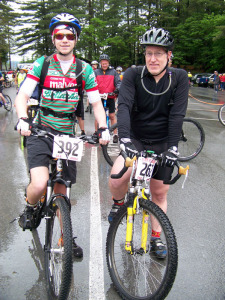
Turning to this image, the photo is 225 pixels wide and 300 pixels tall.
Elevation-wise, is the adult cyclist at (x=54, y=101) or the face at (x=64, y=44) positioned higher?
the face at (x=64, y=44)

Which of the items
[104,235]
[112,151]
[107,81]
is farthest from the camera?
[107,81]

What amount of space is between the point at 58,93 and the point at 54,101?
0.27 ft

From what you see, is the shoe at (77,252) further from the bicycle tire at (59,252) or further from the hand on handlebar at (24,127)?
the hand on handlebar at (24,127)

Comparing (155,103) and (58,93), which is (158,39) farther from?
(58,93)

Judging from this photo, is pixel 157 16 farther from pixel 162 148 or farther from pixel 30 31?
pixel 162 148

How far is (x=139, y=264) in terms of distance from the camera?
3.06m

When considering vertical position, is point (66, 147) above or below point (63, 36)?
below

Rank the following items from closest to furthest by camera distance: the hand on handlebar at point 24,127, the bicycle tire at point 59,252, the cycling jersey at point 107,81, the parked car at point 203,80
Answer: the bicycle tire at point 59,252, the hand on handlebar at point 24,127, the cycling jersey at point 107,81, the parked car at point 203,80

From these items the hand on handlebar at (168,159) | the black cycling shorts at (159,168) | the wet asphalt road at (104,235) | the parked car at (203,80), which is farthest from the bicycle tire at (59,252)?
the parked car at (203,80)

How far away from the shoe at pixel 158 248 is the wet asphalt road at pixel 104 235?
209 millimetres

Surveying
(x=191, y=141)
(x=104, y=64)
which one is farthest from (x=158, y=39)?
(x=104, y=64)

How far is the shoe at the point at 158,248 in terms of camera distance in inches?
126

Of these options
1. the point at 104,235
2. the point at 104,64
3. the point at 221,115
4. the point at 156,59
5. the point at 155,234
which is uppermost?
the point at 104,64

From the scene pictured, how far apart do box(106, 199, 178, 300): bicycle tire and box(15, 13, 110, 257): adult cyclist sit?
0.70m
